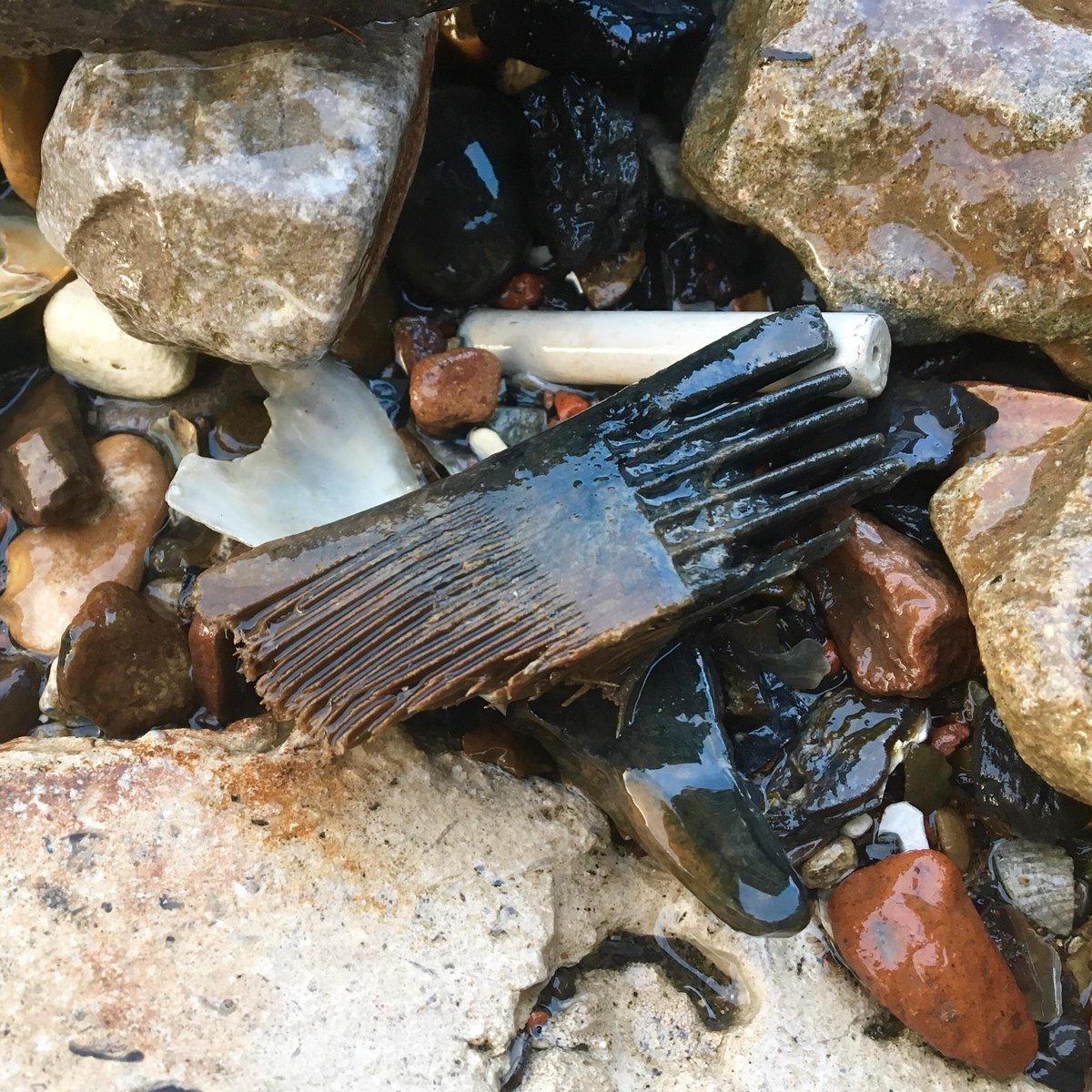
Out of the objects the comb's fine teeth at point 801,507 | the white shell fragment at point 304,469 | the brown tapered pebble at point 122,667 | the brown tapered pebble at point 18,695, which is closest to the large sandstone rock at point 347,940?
the brown tapered pebble at point 122,667

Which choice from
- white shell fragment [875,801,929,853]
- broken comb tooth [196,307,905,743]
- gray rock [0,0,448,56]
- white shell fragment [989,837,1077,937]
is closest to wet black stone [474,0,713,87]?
gray rock [0,0,448,56]

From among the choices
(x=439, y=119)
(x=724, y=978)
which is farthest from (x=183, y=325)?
(x=724, y=978)

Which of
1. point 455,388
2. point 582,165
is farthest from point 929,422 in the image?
point 455,388

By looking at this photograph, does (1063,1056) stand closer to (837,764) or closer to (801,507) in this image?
(837,764)

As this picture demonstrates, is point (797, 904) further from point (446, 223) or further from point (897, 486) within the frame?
point (446, 223)

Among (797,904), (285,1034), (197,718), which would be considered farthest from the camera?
(197,718)

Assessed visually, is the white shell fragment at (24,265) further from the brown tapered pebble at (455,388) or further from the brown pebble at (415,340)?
the brown tapered pebble at (455,388)

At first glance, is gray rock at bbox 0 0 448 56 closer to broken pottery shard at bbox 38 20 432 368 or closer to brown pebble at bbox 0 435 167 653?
broken pottery shard at bbox 38 20 432 368
